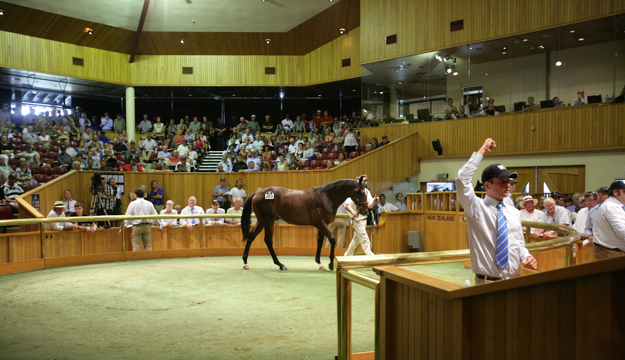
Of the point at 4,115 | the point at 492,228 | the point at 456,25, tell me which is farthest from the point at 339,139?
the point at 492,228

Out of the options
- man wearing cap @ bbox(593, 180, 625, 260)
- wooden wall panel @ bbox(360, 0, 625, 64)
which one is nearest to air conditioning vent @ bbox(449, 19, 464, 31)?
wooden wall panel @ bbox(360, 0, 625, 64)

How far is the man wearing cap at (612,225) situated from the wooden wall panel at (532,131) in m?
8.76

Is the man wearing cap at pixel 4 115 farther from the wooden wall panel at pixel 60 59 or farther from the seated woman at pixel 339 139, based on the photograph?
the seated woman at pixel 339 139

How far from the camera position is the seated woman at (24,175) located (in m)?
12.9

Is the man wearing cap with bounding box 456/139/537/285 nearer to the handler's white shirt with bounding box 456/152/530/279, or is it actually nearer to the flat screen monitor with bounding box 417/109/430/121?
the handler's white shirt with bounding box 456/152/530/279

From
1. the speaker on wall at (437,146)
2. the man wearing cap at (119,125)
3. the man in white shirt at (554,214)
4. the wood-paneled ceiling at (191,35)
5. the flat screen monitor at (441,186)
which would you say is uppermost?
the wood-paneled ceiling at (191,35)

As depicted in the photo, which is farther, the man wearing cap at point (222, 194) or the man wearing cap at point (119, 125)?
the man wearing cap at point (119, 125)

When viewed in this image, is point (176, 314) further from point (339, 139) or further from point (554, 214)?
point (339, 139)

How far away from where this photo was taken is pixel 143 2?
1914cm

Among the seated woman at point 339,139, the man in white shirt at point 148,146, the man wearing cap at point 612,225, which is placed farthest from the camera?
the man in white shirt at point 148,146

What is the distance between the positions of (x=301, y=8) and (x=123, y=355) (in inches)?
730

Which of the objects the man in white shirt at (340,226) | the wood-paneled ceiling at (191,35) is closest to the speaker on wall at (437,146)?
the man in white shirt at (340,226)

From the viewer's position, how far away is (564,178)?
45.9ft

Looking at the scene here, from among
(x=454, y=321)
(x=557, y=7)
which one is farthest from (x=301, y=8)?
(x=454, y=321)
